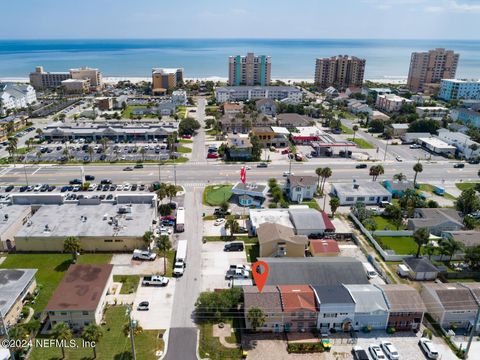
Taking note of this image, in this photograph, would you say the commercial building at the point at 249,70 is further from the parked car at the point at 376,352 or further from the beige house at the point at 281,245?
the parked car at the point at 376,352

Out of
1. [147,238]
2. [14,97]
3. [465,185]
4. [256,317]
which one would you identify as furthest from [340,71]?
[256,317]

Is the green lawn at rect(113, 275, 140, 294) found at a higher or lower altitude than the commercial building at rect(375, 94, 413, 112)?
lower

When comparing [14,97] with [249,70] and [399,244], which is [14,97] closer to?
[249,70]

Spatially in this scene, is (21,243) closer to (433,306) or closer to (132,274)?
(132,274)

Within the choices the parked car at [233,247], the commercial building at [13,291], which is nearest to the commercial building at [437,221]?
the parked car at [233,247]

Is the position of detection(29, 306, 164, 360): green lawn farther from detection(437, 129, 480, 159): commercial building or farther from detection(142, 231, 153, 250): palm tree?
detection(437, 129, 480, 159): commercial building

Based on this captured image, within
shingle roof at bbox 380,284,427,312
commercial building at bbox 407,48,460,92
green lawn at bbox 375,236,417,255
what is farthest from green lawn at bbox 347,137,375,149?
commercial building at bbox 407,48,460,92

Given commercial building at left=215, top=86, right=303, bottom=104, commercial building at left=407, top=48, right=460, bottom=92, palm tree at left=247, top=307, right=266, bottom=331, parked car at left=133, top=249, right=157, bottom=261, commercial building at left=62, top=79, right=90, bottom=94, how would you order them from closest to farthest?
palm tree at left=247, top=307, right=266, bottom=331 < parked car at left=133, top=249, right=157, bottom=261 < commercial building at left=215, top=86, right=303, bottom=104 < commercial building at left=62, top=79, right=90, bottom=94 < commercial building at left=407, top=48, right=460, bottom=92
